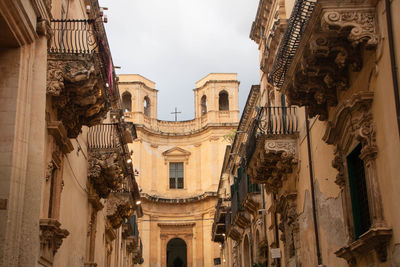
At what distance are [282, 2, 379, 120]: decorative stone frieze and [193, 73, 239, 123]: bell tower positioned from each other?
37046mm

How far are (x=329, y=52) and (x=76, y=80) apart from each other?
483cm

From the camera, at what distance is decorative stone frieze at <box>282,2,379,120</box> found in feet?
31.1

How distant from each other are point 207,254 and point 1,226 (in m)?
39.7

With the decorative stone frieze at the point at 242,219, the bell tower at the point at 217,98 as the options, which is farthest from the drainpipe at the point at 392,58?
the bell tower at the point at 217,98

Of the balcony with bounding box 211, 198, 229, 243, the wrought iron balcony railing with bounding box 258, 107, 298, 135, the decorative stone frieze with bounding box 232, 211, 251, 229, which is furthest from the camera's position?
the balcony with bounding box 211, 198, 229, 243

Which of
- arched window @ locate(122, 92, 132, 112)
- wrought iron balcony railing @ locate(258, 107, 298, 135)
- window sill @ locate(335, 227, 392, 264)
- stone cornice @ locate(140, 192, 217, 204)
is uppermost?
arched window @ locate(122, 92, 132, 112)

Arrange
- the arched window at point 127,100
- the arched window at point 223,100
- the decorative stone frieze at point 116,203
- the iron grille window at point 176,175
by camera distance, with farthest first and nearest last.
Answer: the arched window at point 223,100 < the arched window at point 127,100 < the iron grille window at point 176,175 < the decorative stone frieze at point 116,203

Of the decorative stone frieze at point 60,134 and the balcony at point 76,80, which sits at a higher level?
the balcony at point 76,80

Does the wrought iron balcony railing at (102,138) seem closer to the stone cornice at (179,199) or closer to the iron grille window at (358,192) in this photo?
the iron grille window at (358,192)

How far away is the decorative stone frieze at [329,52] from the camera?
949cm

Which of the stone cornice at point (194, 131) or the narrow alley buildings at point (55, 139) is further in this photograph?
the stone cornice at point (194, 131)

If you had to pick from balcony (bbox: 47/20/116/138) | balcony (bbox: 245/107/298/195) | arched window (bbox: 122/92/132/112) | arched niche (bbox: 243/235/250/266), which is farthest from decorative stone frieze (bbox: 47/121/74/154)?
arched window (bbox: 122/92/132/112)

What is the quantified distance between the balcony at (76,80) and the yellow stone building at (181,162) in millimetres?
33048

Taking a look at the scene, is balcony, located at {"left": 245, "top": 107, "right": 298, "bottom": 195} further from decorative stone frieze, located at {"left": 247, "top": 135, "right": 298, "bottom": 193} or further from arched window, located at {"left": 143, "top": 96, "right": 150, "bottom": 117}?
arched window, located at {"left": 143, "top": 96, "right": 150, "bottom": 117}
